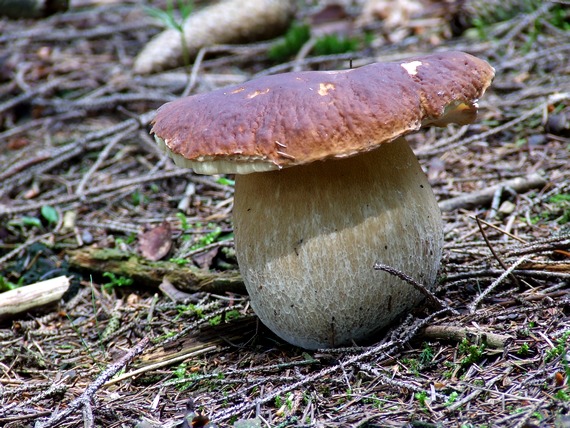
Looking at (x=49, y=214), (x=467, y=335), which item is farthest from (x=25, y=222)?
(x=467, y=335)

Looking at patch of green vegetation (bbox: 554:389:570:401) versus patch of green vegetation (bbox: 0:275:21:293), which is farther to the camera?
patch of green vegetation (bbox: 0:275:21:293)

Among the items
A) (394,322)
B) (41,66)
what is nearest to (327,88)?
(394,322)

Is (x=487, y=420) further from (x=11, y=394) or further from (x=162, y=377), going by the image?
(x=11, y=394)

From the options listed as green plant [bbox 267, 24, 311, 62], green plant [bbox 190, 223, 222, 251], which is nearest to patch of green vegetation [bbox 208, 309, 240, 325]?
green plant [bbox 190, 223, 222, 251]

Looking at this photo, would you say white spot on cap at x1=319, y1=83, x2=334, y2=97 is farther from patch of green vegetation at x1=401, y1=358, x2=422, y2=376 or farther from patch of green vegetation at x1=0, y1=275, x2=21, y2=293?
patch of green vegetation at x1=0, y1=275, x2=21, y2=293

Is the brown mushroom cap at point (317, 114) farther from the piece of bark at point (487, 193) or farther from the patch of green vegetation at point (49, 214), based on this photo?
the patch of green vegetation at point (49, 214)

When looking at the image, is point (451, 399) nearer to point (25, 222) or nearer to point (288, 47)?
point (25, 222)

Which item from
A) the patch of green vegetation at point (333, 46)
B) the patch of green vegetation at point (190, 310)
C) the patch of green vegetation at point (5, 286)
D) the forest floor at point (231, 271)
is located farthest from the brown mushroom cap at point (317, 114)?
the patch of green vegetation at point (333, 46)
